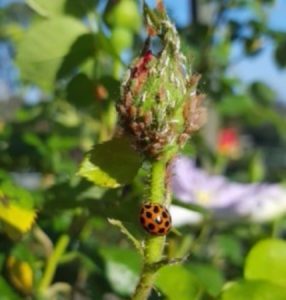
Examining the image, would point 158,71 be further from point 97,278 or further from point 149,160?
point 97,278

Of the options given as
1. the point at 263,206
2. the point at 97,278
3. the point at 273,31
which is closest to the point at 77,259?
the point at 97,278

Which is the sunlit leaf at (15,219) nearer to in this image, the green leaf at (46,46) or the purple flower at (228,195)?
the green leaf at (46,46)

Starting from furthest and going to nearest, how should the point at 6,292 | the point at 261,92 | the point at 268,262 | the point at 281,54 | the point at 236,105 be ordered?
1. the point at 261,92
2. the point at 236,105
3. the point at 281,54
4. the point at 6,292
5. the point at 268,262

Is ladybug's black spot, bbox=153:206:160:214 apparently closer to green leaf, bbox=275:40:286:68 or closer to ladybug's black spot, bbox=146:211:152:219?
ladybug's black spot, bbox=146:211:152:219

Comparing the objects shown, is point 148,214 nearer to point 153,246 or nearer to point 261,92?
point 153,246

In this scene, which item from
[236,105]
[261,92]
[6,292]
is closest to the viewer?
[6,292]

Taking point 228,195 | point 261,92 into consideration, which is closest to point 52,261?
point 228,195

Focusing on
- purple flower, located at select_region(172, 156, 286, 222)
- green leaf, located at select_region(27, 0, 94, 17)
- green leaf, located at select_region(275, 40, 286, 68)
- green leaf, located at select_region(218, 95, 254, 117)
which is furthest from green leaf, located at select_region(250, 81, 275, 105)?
green leaf, located at select_region(27, 0, 94, 17)
